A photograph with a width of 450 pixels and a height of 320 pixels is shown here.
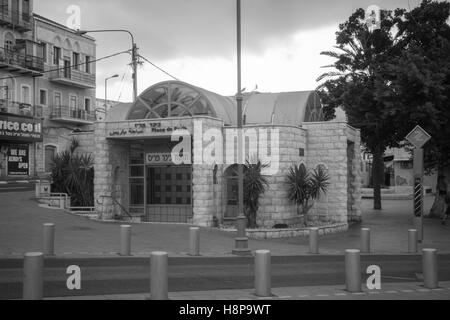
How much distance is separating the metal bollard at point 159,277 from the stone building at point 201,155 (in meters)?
13.0

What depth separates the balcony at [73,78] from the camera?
4400cm

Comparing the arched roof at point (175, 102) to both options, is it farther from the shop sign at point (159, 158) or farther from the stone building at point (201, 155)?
the shop sign at point (159, 158)

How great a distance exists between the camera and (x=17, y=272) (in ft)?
36.1

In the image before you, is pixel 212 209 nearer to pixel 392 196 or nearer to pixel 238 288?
pixel 238 288

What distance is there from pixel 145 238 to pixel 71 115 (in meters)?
30.2

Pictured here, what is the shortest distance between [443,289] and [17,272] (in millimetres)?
8500

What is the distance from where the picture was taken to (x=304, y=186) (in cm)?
2203

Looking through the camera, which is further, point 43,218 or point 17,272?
point 43,218

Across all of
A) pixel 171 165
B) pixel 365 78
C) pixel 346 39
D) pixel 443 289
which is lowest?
pixel 443 289

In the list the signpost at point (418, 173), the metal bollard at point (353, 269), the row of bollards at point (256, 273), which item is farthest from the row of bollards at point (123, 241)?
the signpost at point (418, 173)

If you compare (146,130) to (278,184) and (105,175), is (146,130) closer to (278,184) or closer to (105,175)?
(105,175)

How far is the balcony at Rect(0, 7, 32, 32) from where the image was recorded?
1522 inches

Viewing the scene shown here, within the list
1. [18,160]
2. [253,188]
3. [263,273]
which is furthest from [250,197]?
[18,160]
